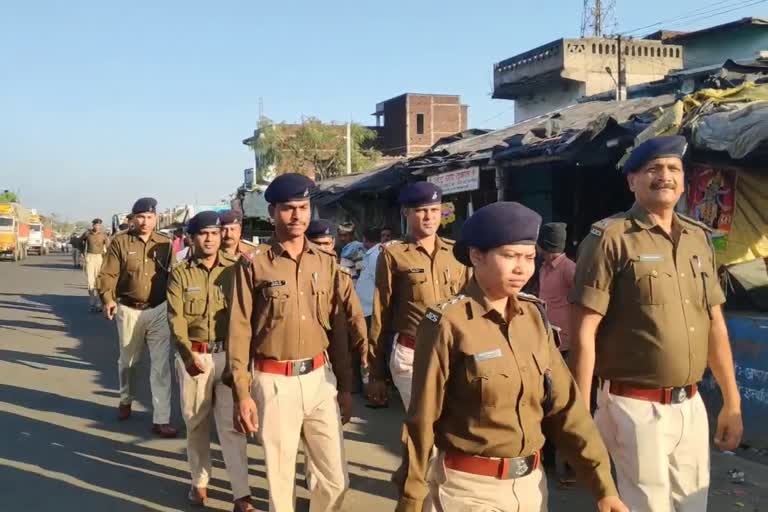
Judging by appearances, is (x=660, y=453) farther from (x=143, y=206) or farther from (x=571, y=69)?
(x=571, y=69)

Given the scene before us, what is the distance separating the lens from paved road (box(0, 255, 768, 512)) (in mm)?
5309

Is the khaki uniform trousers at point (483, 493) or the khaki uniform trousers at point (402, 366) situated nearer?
the khaki uniform trousers at point (483, 493)

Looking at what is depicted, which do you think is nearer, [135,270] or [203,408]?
[203,408]

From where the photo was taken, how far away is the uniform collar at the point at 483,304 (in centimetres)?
271

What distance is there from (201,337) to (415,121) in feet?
159

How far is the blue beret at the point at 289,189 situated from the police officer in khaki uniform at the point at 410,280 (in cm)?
104

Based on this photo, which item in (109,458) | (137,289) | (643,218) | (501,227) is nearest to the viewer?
(501,227)

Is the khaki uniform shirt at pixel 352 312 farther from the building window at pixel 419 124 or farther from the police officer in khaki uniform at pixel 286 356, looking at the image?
the building window at pixel 419 124

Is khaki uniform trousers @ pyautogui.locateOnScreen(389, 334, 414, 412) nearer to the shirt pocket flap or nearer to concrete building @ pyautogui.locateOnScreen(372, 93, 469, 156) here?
the shirt pocket flap

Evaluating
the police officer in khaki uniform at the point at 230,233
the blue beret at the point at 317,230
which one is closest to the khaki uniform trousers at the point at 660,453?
the police officer in khaki uniform at the point at 230,233

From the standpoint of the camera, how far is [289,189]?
4.10m

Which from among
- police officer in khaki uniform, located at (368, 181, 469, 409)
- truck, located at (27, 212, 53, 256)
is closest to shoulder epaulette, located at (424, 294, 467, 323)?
police officer in khaki uniform, located at (368, 181, 469, 409)

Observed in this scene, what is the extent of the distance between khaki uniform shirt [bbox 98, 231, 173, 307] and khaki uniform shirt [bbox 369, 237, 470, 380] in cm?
330

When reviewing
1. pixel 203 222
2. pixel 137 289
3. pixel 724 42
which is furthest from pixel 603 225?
pixel 724 42
